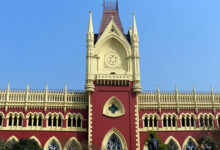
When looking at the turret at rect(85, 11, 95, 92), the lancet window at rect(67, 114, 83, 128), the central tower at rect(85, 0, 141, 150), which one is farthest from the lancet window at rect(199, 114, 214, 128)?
the lancet window at rect(67, 114, 83, 128)

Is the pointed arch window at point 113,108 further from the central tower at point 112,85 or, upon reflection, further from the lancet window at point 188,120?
the lancet window at point 188,120

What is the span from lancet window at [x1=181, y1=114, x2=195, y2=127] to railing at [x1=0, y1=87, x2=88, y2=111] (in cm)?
1186

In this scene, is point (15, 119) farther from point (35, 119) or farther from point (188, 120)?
point (188, 120)

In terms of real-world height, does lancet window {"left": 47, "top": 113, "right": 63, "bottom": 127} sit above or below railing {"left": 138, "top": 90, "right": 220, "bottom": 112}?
below

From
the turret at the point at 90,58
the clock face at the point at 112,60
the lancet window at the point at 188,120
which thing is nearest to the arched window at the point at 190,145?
the lancet window at the point at 188,120

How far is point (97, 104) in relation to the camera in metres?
37.9

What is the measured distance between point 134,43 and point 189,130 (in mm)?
12383

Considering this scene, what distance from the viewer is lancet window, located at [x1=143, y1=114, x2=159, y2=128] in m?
39.1

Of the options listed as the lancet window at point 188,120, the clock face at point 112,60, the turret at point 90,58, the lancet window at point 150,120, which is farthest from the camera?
the clock face at point 112,60

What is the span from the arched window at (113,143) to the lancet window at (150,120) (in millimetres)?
4212

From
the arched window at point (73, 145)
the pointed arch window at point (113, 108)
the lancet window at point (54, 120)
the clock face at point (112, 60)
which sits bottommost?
the arched window at point (73, 145)

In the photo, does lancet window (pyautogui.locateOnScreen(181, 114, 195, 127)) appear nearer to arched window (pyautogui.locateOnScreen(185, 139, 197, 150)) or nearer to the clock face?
arched window (pyautogui.locateOnScreen(185, 139, 197, 150))

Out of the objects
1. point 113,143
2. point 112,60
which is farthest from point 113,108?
point 112,60

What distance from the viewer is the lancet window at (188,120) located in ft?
129
